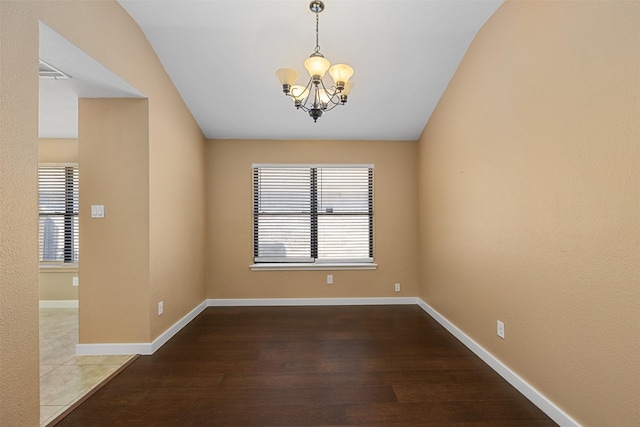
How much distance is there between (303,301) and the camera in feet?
14.0

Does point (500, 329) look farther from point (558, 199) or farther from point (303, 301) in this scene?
point (303, 301)

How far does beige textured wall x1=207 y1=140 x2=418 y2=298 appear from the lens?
4.25 meters

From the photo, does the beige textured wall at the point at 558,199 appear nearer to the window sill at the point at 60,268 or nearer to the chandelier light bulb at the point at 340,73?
the chandelier light bulb at the point at 340,73

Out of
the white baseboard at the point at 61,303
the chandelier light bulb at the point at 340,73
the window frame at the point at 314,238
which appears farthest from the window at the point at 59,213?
the chandelier light bulb at the point at 340,73

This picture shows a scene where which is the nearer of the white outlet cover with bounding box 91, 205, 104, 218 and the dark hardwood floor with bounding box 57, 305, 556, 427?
the dark hardwood floor with bounding box 57, 305, 556, 427

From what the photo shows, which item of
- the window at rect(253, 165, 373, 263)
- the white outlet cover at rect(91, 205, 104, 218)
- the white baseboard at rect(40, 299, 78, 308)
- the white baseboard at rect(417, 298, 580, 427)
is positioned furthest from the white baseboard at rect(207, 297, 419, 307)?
the white outlet cover at rect(91, 205, 104, 218)

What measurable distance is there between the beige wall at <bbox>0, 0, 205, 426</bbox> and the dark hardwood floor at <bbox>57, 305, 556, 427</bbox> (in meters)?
0.51

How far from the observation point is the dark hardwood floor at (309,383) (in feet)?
6.08

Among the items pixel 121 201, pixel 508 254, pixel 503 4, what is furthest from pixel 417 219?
pixel 121 201

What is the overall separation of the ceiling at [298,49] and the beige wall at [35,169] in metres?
0.26

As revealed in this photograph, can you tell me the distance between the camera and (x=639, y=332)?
1348mm

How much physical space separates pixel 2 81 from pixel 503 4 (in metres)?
3.22

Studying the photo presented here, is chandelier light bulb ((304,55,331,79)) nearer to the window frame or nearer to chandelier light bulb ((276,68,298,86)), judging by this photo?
chandelier light bulb ((276,68,298,86))

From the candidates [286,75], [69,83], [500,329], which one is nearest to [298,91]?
[286,75]
